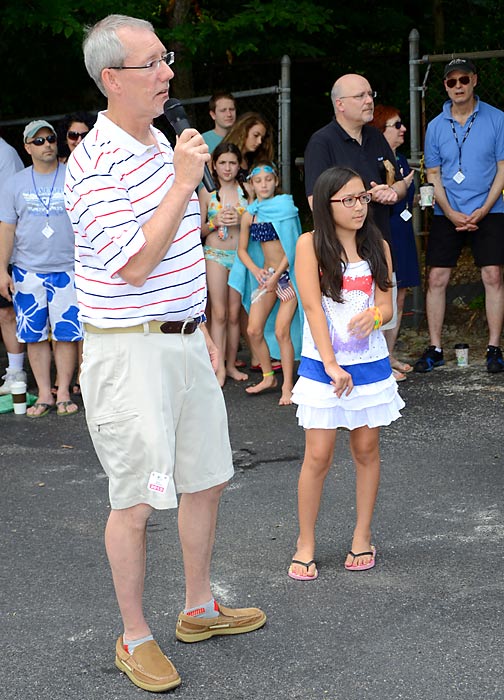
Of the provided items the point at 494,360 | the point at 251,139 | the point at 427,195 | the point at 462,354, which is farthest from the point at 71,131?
the point at 494,360

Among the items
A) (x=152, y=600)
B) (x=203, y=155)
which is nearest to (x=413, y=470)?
(x=152, y=600)

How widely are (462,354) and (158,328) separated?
503cm

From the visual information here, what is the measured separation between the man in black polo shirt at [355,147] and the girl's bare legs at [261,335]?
1.07 m

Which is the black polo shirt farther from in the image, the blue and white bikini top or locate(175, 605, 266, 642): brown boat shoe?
locate(175, 605, 266, 642): brown boat shoe

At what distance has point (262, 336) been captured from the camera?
7.78 meters

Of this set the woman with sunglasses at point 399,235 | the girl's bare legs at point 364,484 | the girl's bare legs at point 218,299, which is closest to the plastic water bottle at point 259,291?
the girl's bare legs at point 218,299

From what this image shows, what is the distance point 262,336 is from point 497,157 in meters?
2.22

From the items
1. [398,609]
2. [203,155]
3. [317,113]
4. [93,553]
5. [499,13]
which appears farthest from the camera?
[317,113]

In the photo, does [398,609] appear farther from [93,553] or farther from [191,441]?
[93,553]

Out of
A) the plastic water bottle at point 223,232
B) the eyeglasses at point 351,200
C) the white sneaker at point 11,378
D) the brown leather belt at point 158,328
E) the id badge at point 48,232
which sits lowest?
the white sneaker at point 11,378

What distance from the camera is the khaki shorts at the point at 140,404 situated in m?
3.50

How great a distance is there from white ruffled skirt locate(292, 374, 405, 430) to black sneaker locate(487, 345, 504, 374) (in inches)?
142

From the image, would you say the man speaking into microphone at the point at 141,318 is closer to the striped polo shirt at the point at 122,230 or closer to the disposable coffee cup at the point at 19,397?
the striped polo shirt at the point at 122,230

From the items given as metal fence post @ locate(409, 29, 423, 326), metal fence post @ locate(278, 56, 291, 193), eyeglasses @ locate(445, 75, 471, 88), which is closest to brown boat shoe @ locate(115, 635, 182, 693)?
eyeglasses @ locate(445, 75, 471, 88)
